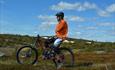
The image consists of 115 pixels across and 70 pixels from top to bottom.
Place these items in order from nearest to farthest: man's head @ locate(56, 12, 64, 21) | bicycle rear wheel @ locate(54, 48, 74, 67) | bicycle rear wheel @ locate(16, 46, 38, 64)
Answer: man's head @ locate(56, 12, 64, 21) → bicycle rear wheel @ locate(16, 46, 38, 64) → bicycle rear wheel @ locate(54, 48, 74, 67)

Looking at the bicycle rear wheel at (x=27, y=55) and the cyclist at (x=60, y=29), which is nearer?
the cyclist at (x=60, y=29)

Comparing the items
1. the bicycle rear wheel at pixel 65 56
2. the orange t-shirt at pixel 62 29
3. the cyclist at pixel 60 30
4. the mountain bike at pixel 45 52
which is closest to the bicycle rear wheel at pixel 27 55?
the mountain bike at pixel 45 52

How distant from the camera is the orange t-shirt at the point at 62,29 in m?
19.9

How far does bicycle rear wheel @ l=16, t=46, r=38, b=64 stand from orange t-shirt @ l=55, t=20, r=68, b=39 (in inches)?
62.1

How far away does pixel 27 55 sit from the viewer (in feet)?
67.5

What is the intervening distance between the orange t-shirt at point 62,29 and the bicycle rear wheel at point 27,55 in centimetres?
158

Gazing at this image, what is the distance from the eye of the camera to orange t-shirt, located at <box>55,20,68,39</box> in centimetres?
1991

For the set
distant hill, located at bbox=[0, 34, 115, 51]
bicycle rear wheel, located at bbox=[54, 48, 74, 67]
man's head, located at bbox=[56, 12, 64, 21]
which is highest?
distant hill, located at bbox=[0, 34, 115, 51]

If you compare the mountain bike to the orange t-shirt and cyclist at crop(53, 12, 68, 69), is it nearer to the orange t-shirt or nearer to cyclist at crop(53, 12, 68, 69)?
cyclist at crop(53, 12, 68, 69)

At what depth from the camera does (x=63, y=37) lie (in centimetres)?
1994

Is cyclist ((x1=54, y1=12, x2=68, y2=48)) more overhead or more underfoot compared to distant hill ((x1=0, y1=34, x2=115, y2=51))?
more underfoot

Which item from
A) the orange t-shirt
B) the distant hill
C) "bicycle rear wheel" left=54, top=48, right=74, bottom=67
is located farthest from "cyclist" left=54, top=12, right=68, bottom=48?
the distant hill

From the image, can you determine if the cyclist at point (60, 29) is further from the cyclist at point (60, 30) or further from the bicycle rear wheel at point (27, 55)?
the bicycle rear wheel at point (27, 55)

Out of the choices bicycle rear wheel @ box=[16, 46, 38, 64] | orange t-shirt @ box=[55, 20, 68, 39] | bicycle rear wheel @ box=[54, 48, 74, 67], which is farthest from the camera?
bicycle rear wheel @ box=[54, 48, 74, 67]
